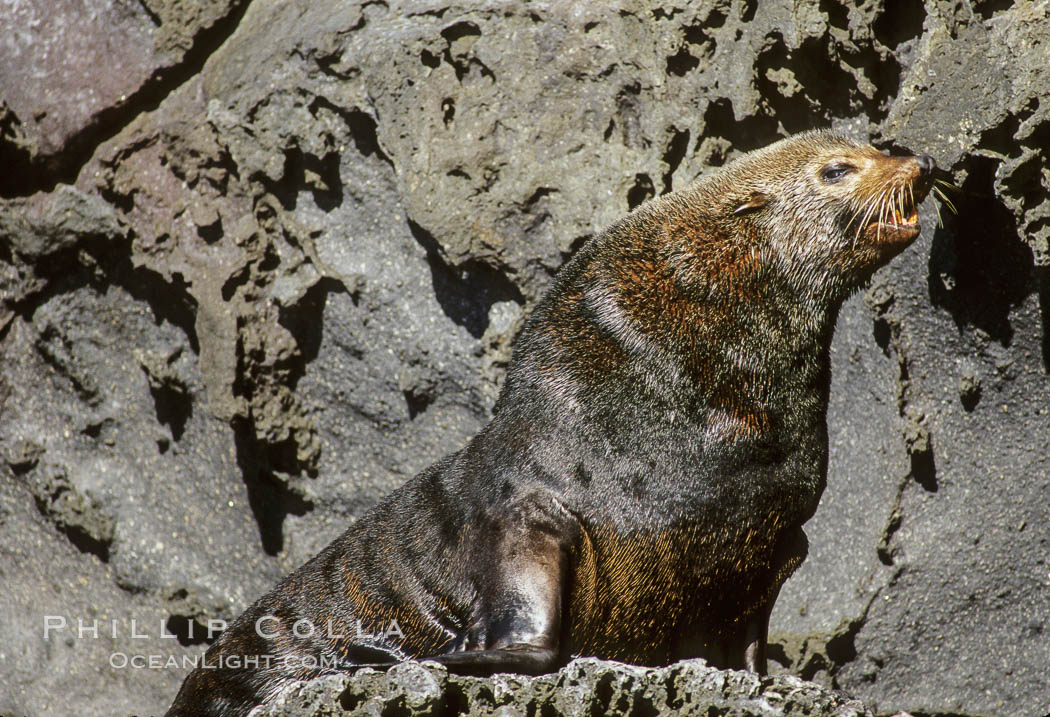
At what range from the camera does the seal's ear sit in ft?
13.1

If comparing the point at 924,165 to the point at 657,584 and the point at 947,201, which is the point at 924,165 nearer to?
the point at 947,201

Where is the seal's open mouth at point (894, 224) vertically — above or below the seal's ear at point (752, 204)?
below

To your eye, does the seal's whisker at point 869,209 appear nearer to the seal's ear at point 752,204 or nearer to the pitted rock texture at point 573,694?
the seal's ear at point 752,204

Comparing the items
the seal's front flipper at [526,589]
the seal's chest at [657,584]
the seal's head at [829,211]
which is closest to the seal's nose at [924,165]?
the seal's head at [829,211]

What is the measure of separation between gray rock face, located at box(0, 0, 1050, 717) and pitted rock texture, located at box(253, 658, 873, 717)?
223 cm

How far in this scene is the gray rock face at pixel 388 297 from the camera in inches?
197

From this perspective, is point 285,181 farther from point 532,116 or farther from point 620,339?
point 620,339

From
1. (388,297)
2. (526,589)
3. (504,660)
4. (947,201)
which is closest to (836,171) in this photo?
(947,201)

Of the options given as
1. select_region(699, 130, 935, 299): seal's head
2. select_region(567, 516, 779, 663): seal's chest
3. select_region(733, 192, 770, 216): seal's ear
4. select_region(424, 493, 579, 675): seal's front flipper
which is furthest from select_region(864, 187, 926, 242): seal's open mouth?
select_region(424, 493, 579, 675): seal's front flipper

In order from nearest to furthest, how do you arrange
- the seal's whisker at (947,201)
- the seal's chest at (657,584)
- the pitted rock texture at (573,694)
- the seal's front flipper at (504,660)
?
the pitted rock texture at (573,694) < the seal's front flipper at (504,660) < the seal's chest at (657,584) < the seal's whisker at (947,201)

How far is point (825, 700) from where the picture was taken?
3.03 meters

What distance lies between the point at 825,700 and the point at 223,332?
348cm

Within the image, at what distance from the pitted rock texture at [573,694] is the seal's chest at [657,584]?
0.67m

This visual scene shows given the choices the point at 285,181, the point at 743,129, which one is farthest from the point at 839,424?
the point at 285,181
